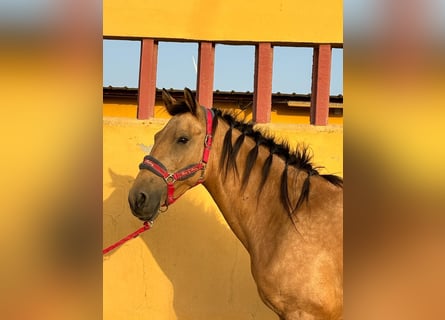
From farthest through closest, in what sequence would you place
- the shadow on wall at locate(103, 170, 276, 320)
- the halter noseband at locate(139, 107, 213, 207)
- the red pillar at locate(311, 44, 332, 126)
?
the red pillar at locate(311, 44, 332, 126) → the shadow on wall at locate(103, 170, 276, 320) → the halter noseband at locate(139, 107, 213, 207)

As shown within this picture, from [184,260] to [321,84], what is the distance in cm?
209

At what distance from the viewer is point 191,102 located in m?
3.28

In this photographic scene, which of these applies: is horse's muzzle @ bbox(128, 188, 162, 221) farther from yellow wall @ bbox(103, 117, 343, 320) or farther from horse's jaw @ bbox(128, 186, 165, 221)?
yellow wall @ bbox(103, 117, 343, 320)

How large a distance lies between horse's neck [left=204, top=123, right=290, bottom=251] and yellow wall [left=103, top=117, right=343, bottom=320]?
146 centimetres

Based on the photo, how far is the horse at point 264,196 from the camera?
2.99m

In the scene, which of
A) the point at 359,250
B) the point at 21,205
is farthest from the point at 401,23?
the point at 21,205

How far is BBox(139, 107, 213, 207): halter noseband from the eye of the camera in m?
3.21

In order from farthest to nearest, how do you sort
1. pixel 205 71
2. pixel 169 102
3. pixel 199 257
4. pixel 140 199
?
pixel 205 71 → pixel 199 257 → pixel 169 102 → pixel 140 199

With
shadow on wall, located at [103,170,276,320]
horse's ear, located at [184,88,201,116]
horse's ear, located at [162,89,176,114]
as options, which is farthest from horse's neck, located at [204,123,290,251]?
shadow on wall, located at [103,170,276,320]

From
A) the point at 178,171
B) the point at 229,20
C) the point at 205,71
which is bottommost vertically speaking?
the point at 178,171

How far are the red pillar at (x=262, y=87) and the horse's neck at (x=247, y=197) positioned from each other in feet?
5.36

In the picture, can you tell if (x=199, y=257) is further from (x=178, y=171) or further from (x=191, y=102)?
(x=191, y=102)

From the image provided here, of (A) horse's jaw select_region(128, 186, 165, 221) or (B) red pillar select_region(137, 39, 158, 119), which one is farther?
(B) red pillar select_region(137, 39, 158, 119)

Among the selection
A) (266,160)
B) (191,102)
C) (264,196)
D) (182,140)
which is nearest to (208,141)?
(182,140)
